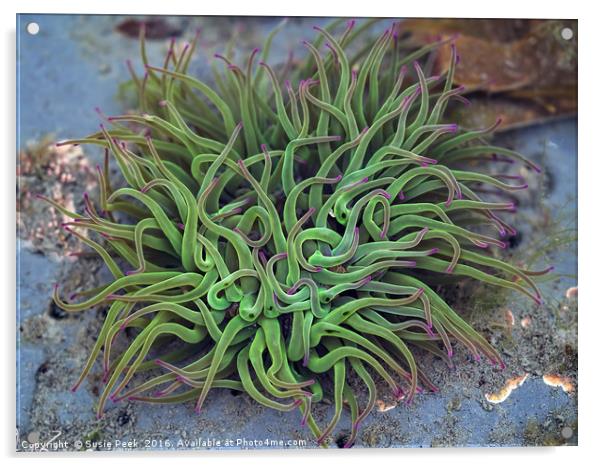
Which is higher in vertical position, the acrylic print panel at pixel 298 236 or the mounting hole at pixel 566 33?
the mounting hole at pixel 566 33

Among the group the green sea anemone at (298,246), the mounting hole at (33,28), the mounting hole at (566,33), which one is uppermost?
the mounting hole at (33,28)

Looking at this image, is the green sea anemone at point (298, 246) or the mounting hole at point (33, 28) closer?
the green sea anemone at point (298, 246)

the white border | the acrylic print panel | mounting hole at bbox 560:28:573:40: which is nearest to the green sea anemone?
the acrylic print panel
